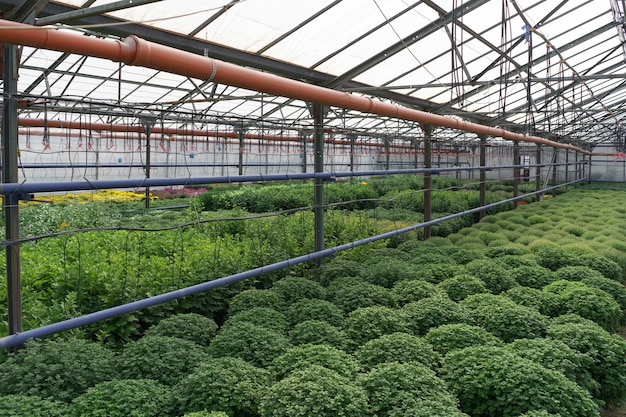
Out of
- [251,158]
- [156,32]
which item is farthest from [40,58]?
[251,158]

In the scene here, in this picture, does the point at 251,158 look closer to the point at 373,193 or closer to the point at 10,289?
the point at 373,193

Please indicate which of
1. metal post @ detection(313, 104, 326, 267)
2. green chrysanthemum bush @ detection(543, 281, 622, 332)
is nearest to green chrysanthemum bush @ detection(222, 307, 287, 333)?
metal post @ detection(313, 104, 326, 267)

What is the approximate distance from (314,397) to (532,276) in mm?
5237

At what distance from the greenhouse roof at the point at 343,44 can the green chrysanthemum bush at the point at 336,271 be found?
323 centimetres

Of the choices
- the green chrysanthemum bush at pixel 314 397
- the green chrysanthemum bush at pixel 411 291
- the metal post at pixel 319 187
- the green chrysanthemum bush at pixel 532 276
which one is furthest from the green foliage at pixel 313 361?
the green chrysanthemum bush at pixel 532 276

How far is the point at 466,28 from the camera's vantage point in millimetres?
10805

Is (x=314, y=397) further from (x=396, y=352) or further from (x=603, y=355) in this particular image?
(x=603, y=355)

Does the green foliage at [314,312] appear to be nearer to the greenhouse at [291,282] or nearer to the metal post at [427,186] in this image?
the greenhouse at [291,282]

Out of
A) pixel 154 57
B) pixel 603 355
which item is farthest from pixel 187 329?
pixel 603 355

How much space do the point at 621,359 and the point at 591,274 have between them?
3.03 metres

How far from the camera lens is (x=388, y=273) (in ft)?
25.4

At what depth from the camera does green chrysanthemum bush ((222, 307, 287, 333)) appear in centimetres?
547

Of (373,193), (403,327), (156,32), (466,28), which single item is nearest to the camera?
(403,327)

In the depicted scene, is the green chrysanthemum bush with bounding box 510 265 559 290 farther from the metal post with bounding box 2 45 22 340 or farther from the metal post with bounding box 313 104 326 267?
the metal post with bounding box 2 45 22 340
